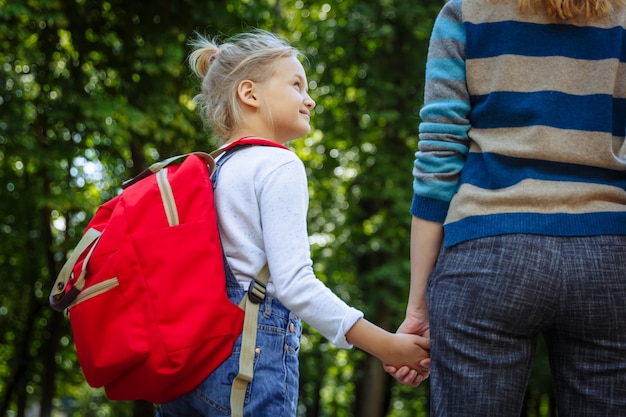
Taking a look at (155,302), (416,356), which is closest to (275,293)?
(155,302)

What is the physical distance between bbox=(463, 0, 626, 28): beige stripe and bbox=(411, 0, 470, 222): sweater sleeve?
2.1 inches

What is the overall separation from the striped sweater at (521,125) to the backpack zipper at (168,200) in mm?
668

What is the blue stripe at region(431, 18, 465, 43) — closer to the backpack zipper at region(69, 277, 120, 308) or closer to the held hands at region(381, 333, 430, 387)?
the held hands at region(381, 333, 430, 387)

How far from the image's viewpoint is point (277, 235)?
2350 millimetres

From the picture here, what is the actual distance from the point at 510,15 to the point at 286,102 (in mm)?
771

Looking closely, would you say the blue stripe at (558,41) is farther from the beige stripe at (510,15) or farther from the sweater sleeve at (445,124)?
the sweater sleeve at (445,124)

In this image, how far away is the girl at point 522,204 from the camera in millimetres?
2025

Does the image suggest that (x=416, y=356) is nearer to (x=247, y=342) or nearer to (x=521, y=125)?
(x=247, y=342)

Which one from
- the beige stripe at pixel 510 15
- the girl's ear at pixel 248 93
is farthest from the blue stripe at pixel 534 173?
the girl's ear at pixel 248 93

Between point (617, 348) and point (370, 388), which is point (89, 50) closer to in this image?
point (370, 388)

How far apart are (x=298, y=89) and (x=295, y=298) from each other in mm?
754

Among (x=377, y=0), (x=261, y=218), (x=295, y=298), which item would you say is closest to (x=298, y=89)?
(x=261, y=218)

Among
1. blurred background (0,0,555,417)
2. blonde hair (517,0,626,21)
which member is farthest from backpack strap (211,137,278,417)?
blurred background (0,0,555,417)

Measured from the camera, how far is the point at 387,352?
2.46 meters
